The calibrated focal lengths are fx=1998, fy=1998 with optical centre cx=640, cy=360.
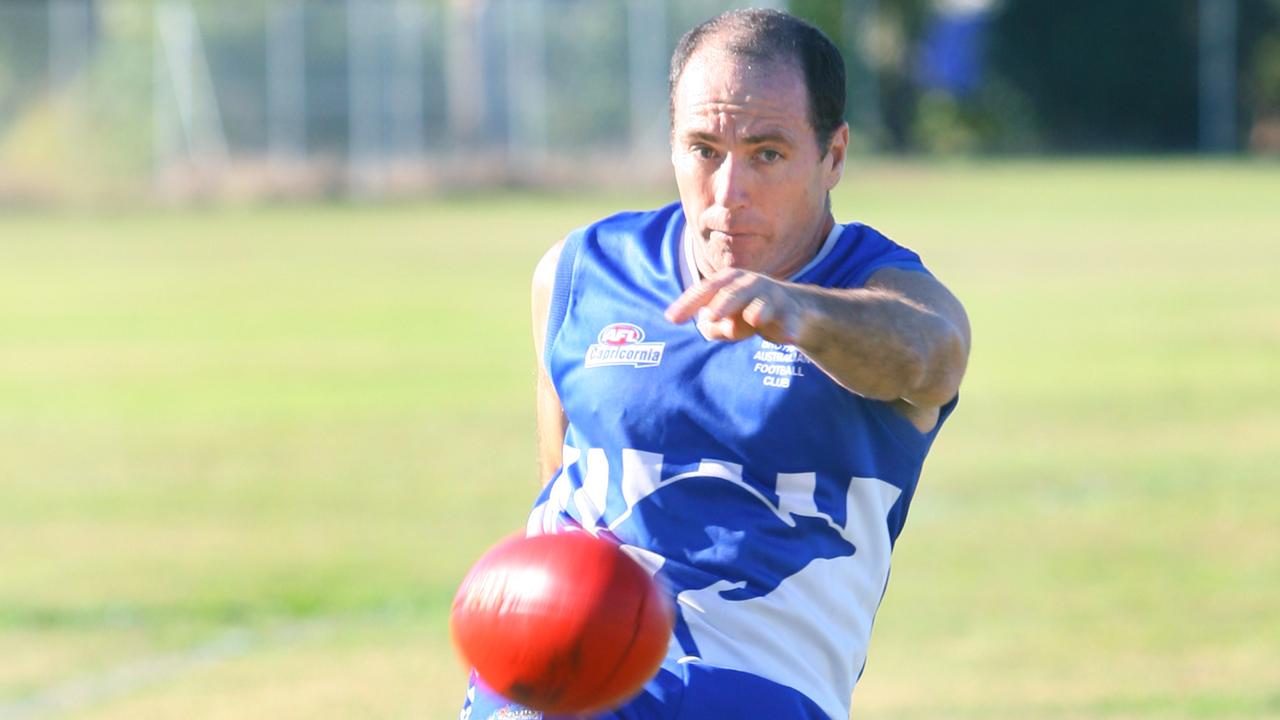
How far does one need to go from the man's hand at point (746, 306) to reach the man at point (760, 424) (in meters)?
0.32

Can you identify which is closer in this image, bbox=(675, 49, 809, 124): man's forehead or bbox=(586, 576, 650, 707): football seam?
bbox=(586, 576, 650, 707): football seam

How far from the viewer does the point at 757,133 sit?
12.0 ft

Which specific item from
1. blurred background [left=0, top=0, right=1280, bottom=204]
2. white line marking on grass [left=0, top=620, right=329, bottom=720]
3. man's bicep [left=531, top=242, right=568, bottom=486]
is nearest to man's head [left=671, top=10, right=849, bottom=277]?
man's bicep [left=531, top=242, right=568, bottom=486]

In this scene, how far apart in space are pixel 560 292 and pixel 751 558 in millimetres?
795

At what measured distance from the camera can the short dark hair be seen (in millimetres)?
3703

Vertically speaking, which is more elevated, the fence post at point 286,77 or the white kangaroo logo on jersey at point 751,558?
the white kangaroo logo on jersey at point 751,558

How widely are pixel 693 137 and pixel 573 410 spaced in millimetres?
615

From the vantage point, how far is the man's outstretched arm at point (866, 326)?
3.25m

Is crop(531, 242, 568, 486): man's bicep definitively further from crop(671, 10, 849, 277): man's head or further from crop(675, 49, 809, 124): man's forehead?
crop(675, 49, 809, 124): man's forehead

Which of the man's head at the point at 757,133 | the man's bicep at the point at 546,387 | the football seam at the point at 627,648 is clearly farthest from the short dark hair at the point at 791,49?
the football seam at the point at 627,648

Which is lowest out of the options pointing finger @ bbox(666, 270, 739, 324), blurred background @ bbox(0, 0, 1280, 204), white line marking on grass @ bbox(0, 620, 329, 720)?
blurred background @ bbox(0, 0, 1280, 204)

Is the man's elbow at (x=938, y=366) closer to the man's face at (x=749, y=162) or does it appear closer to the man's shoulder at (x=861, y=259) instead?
the man's shoulder at (x=861, y=259)

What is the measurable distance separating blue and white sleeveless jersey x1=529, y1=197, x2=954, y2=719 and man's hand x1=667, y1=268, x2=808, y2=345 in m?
0.46

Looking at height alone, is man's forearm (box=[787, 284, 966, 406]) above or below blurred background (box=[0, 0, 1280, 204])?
above
